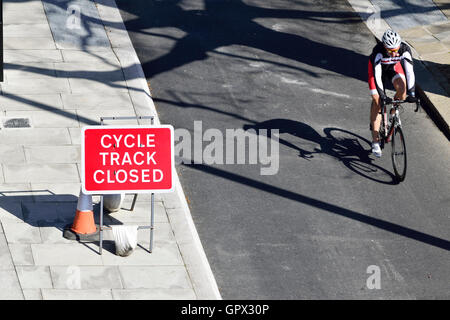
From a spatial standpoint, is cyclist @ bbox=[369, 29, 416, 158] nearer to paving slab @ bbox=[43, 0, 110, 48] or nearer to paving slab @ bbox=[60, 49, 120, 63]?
paving slab @ bbox=[60, 49, 120, 63]

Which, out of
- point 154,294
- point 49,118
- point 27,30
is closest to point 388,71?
point 49,118

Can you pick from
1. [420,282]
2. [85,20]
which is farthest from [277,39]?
[420,282]

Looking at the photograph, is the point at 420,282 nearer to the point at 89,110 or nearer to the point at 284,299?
the point at 284,299

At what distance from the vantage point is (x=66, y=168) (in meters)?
12.3

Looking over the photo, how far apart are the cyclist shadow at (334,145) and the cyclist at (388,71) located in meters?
0.30

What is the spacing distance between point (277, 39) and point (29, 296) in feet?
28.9

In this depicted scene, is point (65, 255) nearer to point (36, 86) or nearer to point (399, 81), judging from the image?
point (36, 86)

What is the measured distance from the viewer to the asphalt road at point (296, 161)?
1100cm

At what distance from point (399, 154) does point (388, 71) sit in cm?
128

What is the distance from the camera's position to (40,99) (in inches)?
551

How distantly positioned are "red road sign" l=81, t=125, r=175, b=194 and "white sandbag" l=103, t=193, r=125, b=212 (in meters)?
0.88

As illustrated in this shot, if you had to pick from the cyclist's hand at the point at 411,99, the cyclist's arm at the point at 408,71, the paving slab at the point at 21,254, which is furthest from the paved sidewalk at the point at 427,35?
the paving slab at the point at 21,254

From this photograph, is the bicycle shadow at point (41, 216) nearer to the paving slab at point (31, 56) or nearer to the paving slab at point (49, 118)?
the paving slab at point (49, 118)

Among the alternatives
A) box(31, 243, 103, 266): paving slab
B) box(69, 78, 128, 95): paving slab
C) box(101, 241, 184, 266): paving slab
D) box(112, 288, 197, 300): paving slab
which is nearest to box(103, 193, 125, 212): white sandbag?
box(101, 241, 184, 266): paving slab
